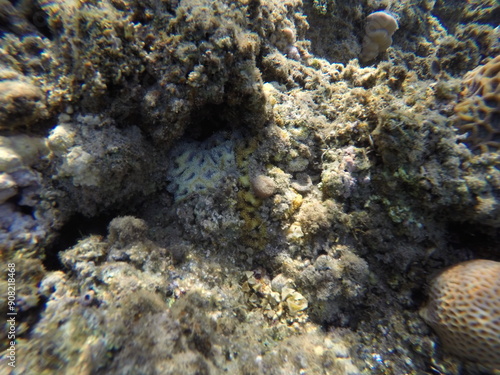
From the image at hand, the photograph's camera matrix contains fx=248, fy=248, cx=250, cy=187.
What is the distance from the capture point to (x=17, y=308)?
235 centimetres

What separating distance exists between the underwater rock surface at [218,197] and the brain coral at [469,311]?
17 centimetres

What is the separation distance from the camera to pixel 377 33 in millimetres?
5617

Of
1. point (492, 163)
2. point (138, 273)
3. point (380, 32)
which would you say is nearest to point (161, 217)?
point (138, 273)

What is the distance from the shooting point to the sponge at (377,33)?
17.9 ft

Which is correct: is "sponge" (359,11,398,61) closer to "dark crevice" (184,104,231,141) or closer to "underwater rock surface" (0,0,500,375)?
"underwater rock surface" (0,0,500,375)

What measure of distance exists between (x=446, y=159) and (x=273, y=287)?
2.72 meters

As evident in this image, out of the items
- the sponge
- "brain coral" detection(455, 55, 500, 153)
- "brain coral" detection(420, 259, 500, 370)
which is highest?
the sponge

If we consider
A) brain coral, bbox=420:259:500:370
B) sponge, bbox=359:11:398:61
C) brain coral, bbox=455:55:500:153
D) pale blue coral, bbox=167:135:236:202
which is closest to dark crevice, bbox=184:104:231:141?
pale blue coral, bbox=167:135:236:202

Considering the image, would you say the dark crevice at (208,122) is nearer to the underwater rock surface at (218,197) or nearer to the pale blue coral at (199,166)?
the underwater rock surface at (218,197)

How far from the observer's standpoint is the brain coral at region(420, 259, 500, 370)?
2.53 m

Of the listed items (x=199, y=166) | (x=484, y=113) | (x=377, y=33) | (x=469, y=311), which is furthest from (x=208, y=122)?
(x=377, y=33)

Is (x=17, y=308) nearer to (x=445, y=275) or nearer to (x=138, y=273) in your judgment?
(x=138, y=273)

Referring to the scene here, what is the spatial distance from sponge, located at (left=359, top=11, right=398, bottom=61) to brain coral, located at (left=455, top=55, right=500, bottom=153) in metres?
3.00

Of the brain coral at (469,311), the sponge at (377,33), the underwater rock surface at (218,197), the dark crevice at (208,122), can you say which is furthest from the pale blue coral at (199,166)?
the sponge at (377,33)
